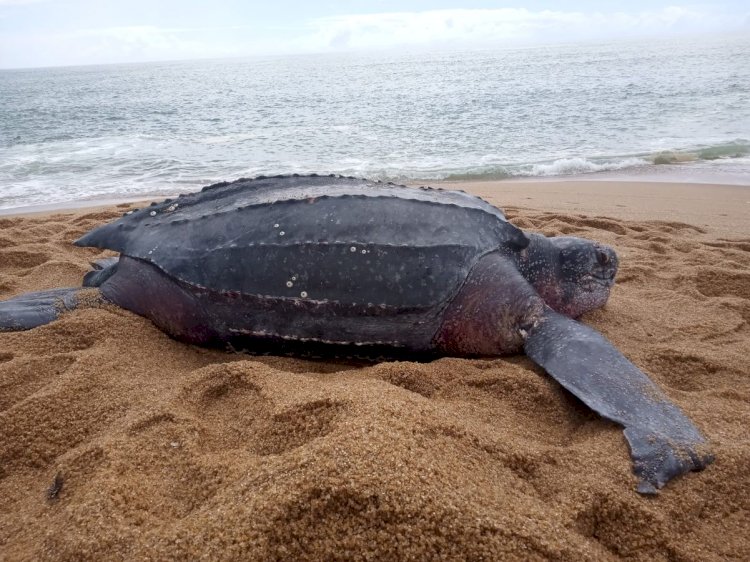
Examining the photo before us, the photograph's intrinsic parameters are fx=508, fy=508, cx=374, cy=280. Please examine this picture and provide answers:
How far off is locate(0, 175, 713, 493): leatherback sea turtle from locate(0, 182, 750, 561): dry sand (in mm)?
130

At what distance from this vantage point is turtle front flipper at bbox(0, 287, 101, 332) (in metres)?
2.31

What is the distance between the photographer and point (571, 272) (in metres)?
2.53

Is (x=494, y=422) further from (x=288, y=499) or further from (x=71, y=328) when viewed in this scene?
(x=71, y=328)

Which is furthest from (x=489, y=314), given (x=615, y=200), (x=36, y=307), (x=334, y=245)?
(x=615, y=200)

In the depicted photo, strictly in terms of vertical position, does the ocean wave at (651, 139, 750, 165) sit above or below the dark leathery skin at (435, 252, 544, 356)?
below

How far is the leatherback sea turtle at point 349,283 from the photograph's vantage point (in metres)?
2.10

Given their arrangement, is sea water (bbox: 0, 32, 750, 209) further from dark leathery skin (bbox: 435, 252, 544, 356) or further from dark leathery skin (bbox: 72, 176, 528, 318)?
dark leathery skin (bbox: 435, 252, 544, 356)

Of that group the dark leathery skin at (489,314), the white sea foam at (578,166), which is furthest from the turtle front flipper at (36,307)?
the white sea foam at (578,166)

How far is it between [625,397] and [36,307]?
2563mm

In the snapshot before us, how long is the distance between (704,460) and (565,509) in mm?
517

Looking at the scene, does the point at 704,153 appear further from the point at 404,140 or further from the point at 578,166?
the point at 404,140

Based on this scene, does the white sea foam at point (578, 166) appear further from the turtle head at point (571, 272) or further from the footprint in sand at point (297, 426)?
the footprint in sand at point (297, 426)

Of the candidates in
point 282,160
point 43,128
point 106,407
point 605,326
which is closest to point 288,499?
point 106,407

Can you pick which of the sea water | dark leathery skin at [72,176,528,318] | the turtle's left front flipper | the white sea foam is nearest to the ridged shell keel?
dark leathery skin at [72,176,528,318]
